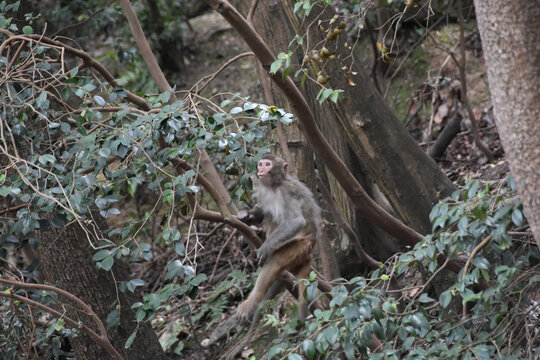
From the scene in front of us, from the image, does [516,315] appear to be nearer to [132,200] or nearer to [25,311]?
[25,311]

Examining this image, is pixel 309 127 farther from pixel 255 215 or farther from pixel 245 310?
pixel 245 310

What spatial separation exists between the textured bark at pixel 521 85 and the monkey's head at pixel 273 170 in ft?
7.85

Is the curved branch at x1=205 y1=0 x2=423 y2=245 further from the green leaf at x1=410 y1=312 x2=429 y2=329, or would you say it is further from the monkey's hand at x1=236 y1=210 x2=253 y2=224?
the green leaf at x1=410 y1=312 x2=429 y2=329

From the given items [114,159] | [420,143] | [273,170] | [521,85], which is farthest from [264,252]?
[420,143]

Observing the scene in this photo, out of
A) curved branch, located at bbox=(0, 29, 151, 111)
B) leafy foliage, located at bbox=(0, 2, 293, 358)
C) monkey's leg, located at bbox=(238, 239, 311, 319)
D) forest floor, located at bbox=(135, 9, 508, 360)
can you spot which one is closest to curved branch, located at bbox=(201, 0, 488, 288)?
leafy foliage, located at bbox=(0, 2, 293, 358)

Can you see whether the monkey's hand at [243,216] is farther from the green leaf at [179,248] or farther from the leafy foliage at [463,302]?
the leafy foliage at [463,302]

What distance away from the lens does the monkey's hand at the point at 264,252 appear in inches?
206

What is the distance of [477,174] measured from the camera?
26.6 ft

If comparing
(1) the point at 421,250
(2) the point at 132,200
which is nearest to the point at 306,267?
(1) the point at 421,250

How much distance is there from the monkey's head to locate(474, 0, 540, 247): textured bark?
2392mm

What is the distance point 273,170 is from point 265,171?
26cm

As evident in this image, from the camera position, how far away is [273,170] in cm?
570

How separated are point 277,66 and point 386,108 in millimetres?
2394

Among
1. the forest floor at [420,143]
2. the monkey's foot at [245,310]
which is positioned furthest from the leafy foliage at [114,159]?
the forest floor at [420,143]
